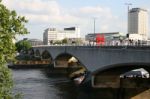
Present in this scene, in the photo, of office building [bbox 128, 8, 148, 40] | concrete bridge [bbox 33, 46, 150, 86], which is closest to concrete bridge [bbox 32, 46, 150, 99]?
concrete bridge [bbox 33, 46, 150, 86]

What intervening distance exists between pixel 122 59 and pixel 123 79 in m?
7.88

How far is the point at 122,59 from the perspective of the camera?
166 ft

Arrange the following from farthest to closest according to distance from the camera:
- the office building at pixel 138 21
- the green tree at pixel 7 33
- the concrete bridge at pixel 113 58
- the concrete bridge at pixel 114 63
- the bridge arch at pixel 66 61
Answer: the office building at pixel 138 21 < the bridge arch at pixel 66 61 < the concrete bridge at pixel 114 63 < the concrete bridge at pixel 113 58 < the green tree at pixel 7 33

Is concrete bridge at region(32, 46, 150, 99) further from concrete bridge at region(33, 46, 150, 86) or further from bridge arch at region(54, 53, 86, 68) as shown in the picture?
bridge arch at region(54, 53, 86, 68)

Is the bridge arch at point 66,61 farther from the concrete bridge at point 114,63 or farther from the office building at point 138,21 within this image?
the office building at point 138,21

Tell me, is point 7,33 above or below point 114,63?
above

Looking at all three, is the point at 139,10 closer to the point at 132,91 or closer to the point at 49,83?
the point at 49,83

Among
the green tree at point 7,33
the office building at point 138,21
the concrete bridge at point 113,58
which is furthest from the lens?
the office building at point 138,21

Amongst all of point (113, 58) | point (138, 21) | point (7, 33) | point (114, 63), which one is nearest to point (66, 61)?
point (113, 58)

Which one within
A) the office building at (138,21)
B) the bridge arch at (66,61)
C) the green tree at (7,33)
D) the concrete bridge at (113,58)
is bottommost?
the bridge arch at (66,61)

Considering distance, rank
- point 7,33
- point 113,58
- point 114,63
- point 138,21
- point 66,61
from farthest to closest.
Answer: point 138,21
point 66,61
point 113,58
point 114,63
point 7,33

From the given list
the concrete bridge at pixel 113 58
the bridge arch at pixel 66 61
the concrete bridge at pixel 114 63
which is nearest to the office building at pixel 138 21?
the bridge arch at pixel 66 61

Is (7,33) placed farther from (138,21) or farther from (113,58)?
(138,21)

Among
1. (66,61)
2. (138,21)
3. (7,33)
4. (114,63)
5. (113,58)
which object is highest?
(138,21)
